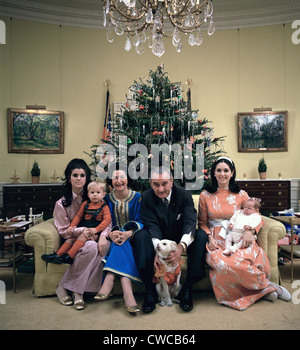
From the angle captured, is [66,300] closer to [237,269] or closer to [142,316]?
[142,316]

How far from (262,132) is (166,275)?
6.49 metres

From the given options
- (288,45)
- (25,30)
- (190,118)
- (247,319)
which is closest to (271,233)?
(247,319)

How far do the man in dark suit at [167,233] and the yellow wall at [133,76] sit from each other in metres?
5.26

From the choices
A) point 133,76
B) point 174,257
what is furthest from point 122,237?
point 133,76

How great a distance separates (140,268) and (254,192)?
18.4 feet

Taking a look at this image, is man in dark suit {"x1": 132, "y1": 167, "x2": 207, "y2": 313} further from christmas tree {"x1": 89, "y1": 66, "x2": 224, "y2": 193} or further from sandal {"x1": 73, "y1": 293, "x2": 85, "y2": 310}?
christmas tree {"x1": 89, "y1": 66, "x2": 224, "y2": 193}

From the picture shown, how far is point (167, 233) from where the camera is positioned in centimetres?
309

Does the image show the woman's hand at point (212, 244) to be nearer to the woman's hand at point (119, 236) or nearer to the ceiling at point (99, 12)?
the woman's hand at point (119, 236)

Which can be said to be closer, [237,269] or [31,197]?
[237,269]

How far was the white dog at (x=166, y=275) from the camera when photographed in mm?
2752
